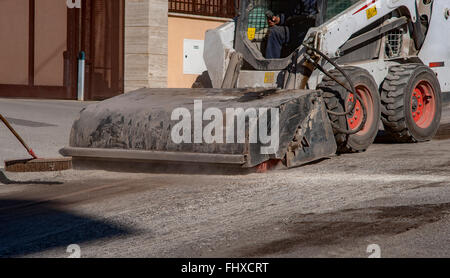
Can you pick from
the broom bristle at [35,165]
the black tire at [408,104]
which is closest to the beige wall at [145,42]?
the black tire at [408,104]

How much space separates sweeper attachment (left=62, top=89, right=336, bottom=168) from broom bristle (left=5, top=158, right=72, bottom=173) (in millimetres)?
273

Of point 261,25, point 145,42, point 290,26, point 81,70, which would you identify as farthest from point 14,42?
point 290,26

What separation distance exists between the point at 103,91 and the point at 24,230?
12.4 meters

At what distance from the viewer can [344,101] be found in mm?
8273

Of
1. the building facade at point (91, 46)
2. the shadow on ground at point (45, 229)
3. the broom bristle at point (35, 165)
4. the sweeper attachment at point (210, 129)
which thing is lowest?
the shadow on ground at point (45, 229)

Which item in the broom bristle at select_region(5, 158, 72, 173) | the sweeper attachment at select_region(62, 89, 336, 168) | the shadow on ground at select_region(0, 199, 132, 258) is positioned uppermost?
the sweeper attachment at select_region(62, 89, 336, 168)

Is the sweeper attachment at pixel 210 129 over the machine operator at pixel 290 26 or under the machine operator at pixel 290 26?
under

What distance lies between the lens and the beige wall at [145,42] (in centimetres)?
1672

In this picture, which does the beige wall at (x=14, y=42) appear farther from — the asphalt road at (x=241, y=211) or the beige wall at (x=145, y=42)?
the asphalt road at (x=241, y=211)

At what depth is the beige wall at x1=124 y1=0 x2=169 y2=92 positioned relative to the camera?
16719 millimetres

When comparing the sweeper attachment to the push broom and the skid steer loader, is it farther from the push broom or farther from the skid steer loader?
the push broom

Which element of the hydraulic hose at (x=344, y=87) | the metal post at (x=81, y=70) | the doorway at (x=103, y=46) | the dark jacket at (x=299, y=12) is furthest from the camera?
the doorway at (x=103, y=46)

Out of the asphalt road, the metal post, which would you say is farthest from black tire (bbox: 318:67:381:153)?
the metal post

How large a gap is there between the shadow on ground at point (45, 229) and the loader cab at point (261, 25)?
12.8 ft
